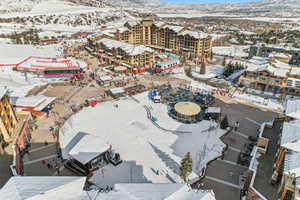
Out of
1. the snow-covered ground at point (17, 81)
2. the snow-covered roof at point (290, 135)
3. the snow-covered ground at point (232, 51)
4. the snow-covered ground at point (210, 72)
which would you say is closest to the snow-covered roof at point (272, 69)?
the snow-covered ground at point (210, 72)

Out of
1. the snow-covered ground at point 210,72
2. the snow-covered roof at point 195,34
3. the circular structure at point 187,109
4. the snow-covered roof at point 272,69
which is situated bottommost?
the circular structure at point 187,109

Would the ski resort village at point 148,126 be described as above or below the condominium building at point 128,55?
below

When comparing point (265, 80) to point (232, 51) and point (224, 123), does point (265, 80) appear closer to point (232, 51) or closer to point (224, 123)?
point (224, 123)

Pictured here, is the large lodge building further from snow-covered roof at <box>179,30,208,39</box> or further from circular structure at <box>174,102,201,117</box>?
circular structure at <box>174,102,201,117</box>


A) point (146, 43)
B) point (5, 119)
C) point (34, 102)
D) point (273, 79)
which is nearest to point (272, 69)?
point (273, 79)

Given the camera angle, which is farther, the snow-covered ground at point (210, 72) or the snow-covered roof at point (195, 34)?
the snow-covered roof at point (195, 34)

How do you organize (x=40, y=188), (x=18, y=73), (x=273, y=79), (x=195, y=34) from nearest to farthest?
(x=40, y=188) < (x=273, y=79) < (x=18, y=73) < (x=195, y=34)

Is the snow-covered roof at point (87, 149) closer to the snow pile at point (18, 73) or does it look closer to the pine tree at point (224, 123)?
the pine tree at point (224, 123)
